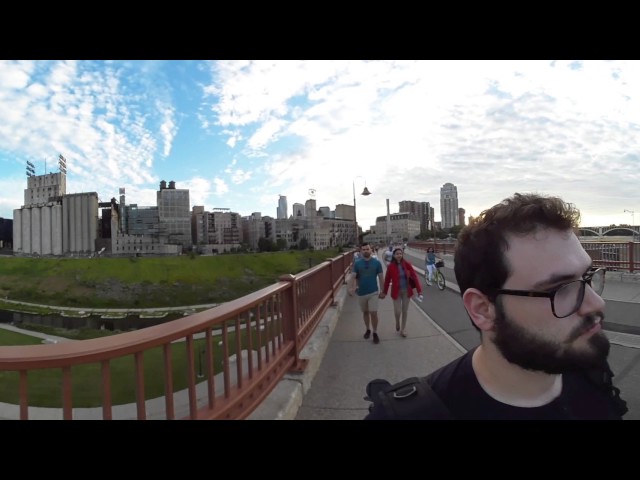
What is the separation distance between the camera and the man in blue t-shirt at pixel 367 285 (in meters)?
5.48

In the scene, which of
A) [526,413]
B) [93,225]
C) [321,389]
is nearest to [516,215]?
[526,413]

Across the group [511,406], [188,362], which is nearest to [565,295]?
[511,406]

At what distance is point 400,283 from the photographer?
19.5ft

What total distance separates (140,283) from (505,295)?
15.2m

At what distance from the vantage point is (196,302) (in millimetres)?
14484

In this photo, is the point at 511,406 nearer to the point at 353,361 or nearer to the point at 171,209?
the point at 353,361

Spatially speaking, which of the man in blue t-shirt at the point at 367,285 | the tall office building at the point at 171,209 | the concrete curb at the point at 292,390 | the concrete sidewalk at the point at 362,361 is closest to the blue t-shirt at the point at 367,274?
the man in blue t-shirt at the point at 367,285

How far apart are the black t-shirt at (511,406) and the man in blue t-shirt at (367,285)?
4296mm

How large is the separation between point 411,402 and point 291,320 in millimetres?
2791

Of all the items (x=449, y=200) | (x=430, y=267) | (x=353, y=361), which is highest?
(x=449, y=200)

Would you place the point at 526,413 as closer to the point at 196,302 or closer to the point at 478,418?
the point at 478,418

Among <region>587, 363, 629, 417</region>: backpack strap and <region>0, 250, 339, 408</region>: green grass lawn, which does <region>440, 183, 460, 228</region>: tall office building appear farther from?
<region>587, 363, 629, 417</region>: backpack strap

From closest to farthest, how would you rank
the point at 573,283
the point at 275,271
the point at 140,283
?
the point at 573,283, the point at 140,283, the point at 275,271

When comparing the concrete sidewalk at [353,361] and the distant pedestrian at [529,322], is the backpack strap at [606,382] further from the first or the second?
the concrete sidewalk at [353,361]
